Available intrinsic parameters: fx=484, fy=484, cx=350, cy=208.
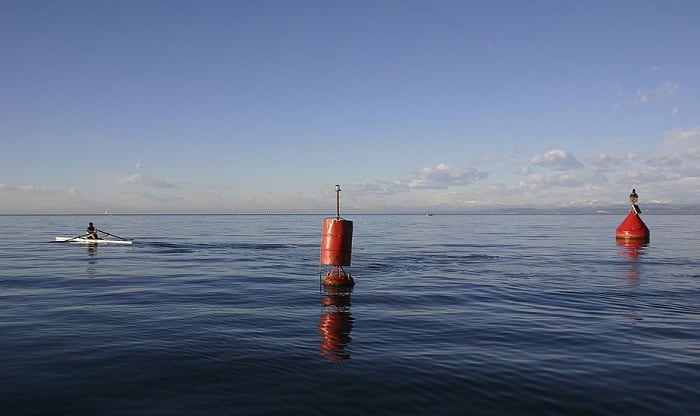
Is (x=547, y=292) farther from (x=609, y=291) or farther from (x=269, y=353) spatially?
(x=269, y=353)

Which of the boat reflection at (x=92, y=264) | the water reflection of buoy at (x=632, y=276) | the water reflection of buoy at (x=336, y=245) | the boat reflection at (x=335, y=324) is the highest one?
the water reflection of buoy at (x=336, y=245)

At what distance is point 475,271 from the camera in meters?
28.3

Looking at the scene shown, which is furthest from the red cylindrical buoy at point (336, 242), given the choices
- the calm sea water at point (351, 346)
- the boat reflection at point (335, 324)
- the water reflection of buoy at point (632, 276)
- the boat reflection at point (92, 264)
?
the boat reflection at point (92, 264)

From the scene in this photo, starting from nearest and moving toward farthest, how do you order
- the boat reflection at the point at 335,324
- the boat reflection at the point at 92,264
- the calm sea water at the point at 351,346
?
1. the calm sea water at the point at 351,346
2. the boat reflection at the point at 335,324
3. the boat reflection at the point at 92,264

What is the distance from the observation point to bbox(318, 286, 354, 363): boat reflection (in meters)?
11.4

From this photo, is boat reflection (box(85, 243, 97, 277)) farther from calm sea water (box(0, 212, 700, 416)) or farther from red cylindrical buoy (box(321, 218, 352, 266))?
red cylindrical buoy (box(321, 218, 352, 266))

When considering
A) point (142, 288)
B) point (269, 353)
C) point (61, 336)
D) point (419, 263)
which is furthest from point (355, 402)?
point (419, 263)

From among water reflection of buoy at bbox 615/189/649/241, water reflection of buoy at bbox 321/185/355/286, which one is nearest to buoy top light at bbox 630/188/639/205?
water reflection of buoy at bbox 615/189/649/241

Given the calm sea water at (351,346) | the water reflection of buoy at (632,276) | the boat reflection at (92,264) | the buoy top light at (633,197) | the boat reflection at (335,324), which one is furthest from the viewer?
the buoy top light at (633,197)

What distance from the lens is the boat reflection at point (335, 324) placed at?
11426mm

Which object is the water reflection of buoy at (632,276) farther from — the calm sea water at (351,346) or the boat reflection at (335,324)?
the boat reflection at (335,324)

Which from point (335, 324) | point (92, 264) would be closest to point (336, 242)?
point (335, 324)

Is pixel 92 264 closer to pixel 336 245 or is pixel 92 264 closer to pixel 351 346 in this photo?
pixel 336 245

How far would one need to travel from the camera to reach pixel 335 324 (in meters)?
14.4
